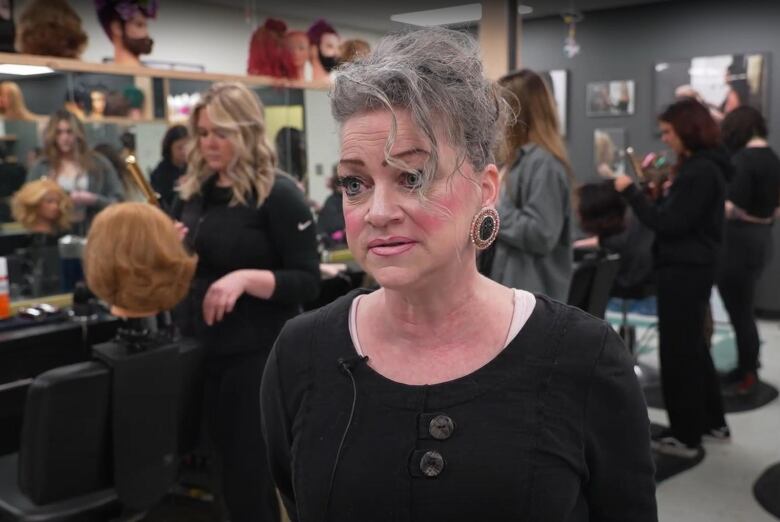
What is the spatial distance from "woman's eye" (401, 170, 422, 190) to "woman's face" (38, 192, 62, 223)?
8.13ft

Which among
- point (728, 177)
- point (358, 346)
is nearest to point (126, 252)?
point (358, 346)

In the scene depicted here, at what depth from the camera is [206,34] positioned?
493 centimetres

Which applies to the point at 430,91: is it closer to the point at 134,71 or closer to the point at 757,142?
the point at 134,71

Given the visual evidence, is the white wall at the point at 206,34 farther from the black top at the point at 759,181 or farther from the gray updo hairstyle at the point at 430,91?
the gray updo hairstyle at the point at 430,91

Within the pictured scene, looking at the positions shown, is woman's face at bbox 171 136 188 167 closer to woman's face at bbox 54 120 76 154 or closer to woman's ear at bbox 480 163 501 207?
woman's face at bbox 54 120 76 154

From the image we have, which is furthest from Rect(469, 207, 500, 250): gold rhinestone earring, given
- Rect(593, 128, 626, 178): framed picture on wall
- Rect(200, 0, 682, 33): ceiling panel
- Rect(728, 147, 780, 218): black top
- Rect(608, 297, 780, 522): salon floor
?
Rect(593, 128, 626, 178): framed picture on wall

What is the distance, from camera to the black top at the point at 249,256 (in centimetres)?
204

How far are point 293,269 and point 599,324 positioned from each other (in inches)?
52.1

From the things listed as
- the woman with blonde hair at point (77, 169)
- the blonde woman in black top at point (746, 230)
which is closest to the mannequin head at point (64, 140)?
the woman with blonde hair at point (77, 169)

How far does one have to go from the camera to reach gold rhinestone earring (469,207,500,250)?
0.83 m

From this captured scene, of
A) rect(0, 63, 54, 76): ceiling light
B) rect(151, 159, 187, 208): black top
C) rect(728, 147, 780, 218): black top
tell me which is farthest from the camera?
rect(728, 147, 780, 218): black top

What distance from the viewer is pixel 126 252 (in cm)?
186

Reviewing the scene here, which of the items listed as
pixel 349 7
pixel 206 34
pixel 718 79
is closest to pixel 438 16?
pixel 349 7

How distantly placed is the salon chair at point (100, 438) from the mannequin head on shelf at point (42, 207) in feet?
3.86
